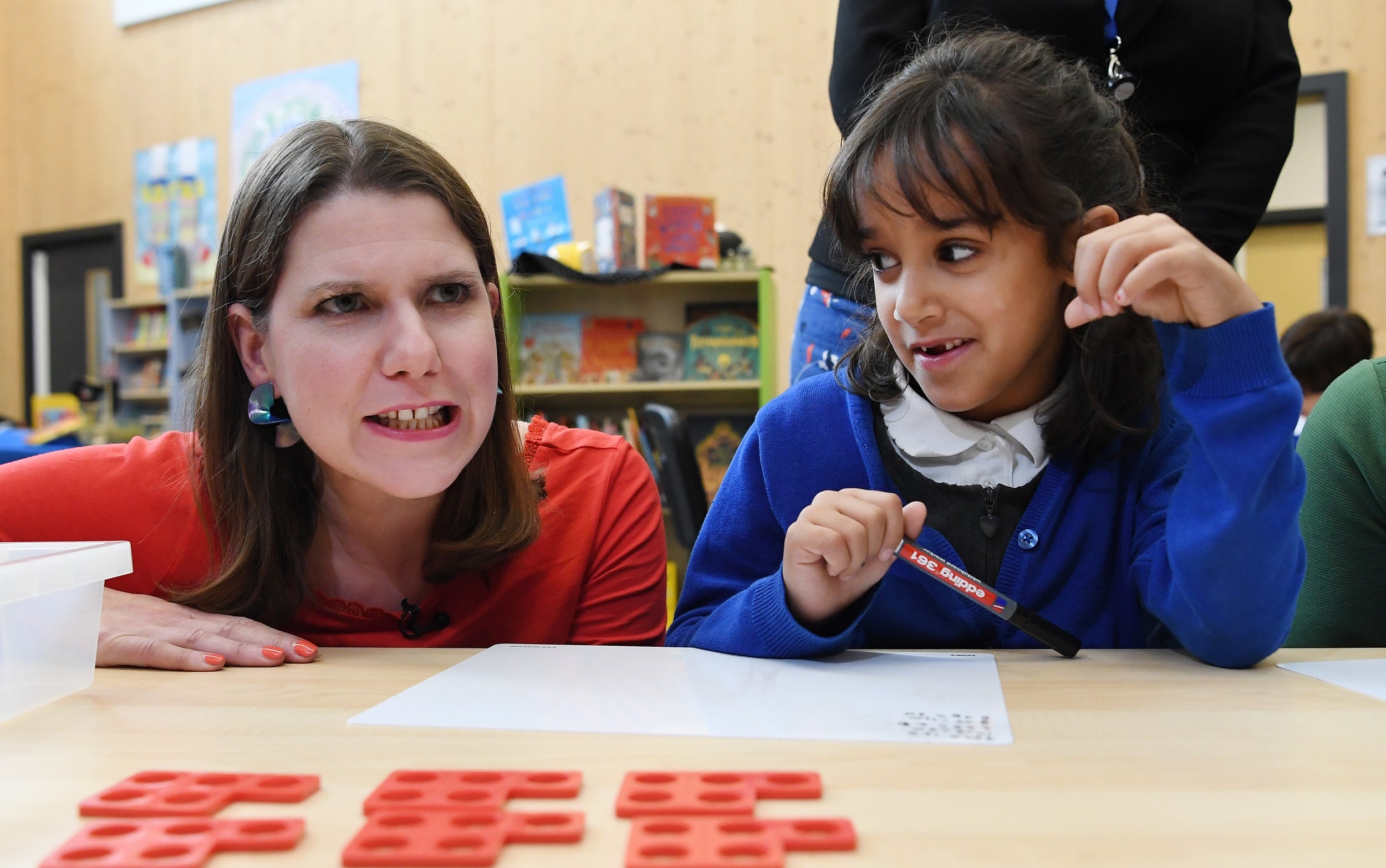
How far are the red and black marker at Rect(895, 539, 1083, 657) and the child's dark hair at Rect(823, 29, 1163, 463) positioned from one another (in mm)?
259

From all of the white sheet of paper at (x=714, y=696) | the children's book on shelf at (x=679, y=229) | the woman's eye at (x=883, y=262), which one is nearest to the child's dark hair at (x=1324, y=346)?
the children's book on shelf at (x=679, y=229)

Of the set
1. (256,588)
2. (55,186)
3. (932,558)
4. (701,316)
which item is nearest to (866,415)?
(932,558)

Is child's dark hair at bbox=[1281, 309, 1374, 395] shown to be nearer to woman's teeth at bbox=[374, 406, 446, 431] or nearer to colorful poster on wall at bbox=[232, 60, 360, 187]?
woman's teeth at bbox=[374, 406, 446, 431]

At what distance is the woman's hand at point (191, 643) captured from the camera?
0.93m

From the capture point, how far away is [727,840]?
18.8 inches

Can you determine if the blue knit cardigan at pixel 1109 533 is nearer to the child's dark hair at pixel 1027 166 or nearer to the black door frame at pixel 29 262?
the child's dark hair at pixel 1027 166

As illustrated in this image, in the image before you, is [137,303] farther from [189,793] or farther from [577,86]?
[189,793]

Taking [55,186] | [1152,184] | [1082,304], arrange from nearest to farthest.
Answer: [1082,304], [1152,184], [55,186]

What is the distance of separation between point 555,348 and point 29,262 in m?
4.41

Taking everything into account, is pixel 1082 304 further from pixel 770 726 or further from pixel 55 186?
pixel 55 186

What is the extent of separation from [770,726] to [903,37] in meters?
1.05

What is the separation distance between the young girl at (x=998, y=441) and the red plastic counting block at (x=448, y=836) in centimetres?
44

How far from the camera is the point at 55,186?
6.44 meters

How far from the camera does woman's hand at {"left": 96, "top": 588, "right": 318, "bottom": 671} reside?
93cm
